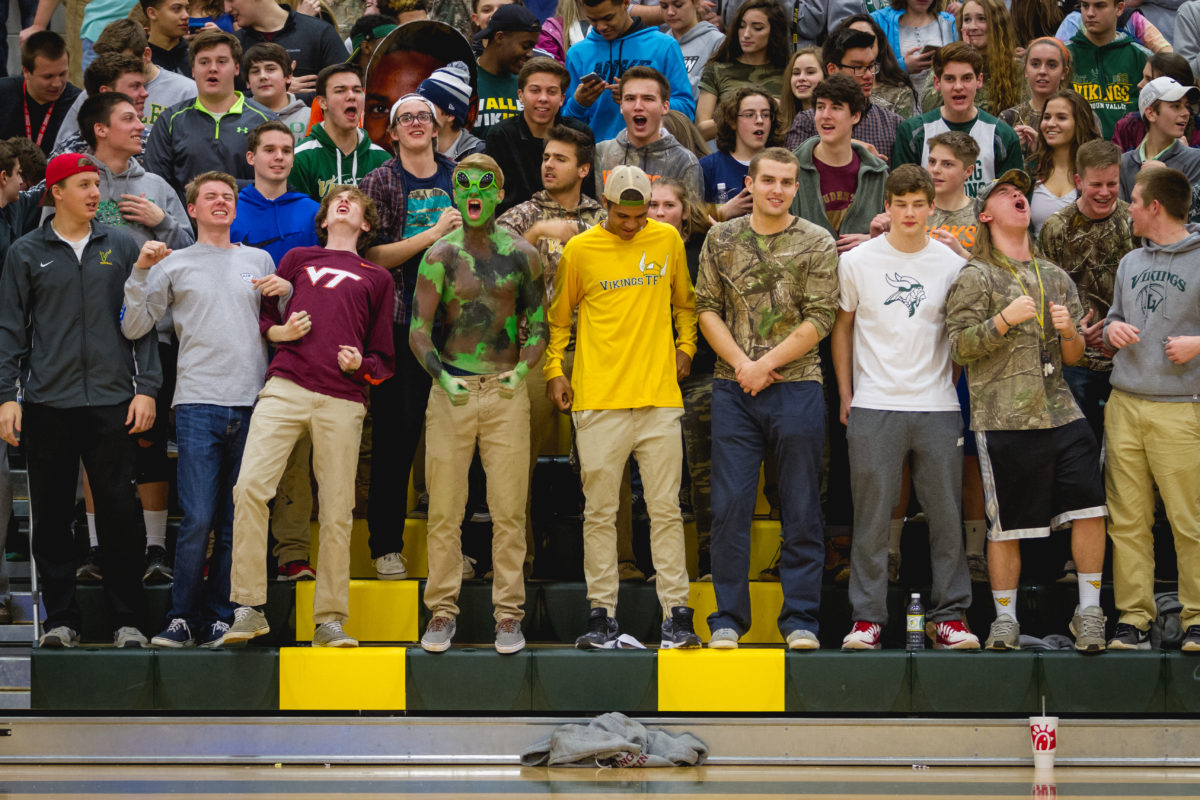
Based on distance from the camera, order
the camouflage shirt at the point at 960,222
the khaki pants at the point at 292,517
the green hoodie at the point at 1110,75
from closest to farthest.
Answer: the khaki pants at the point at 292,517 → the camouflage shirt at the point at 960,222 → the green hoodie at the point at 1110,75

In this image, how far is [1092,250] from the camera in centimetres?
661

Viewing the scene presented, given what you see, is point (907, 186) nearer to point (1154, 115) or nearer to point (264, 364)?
point (1154, 115)

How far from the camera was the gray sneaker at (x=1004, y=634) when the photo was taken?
5879 mm

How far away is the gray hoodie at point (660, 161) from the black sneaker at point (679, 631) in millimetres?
2163

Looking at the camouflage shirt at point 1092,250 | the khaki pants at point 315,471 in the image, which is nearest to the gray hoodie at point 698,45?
the camouflage shirt at point 1092,250

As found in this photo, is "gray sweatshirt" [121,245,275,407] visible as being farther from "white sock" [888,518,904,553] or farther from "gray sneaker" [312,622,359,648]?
"white sock" [888,518,904,553]

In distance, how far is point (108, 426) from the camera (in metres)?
5.99

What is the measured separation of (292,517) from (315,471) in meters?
0.56

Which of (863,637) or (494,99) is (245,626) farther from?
(494,99)

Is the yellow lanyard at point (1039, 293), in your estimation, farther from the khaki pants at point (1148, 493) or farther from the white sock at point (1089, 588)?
the white sock at point (1089, 588)

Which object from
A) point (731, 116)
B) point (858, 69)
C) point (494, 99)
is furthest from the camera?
point (494, 99)

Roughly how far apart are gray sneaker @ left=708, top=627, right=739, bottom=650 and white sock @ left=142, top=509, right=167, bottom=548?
2.62 metres

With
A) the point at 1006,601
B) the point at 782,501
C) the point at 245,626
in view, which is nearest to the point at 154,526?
the point at 245,626

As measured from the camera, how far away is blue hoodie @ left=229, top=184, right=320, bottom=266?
257 inches
